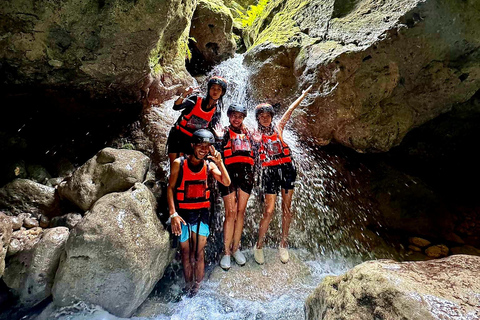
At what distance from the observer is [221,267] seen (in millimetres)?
4496

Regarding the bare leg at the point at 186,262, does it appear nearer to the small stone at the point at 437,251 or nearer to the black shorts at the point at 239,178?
the black shorts at the point at 239,178

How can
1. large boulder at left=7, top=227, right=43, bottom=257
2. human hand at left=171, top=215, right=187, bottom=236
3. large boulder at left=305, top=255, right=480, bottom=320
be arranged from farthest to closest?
human hand at left=171, top=215, right=187, bottom=236 < large boulder at left=7, top=227, right=43, bottom=257 < large boulder at left=305, top=255, right=480, bottom=320

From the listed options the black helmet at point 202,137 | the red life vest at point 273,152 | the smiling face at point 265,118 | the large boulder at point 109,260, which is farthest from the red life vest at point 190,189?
the smiling face at point 265,118

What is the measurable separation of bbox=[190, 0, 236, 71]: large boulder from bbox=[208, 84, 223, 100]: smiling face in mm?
5791

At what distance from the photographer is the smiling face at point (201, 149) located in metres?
3.75

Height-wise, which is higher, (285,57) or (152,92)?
(285,57)

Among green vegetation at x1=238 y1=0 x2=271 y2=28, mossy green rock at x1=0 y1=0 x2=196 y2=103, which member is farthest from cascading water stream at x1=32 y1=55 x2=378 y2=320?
green vegetation at x1=238 y1=0 x2=271 y2=28

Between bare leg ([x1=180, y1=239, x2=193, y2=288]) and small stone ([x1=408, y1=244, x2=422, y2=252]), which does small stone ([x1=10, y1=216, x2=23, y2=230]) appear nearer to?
bare leg ([x1=180, y1=239, x2=193, y2=288])

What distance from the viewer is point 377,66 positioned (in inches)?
193

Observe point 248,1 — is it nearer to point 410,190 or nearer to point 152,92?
point 152,92

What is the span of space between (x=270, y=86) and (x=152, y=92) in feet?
10.5

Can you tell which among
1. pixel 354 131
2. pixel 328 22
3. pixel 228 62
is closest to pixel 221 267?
pixel 354 131

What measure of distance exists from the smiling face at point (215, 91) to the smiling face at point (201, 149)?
1.26m

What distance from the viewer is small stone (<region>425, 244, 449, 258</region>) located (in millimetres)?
6250
